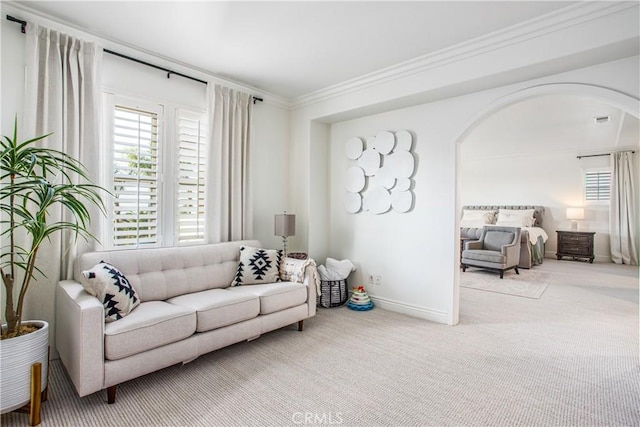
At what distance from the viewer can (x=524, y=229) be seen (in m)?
6.73

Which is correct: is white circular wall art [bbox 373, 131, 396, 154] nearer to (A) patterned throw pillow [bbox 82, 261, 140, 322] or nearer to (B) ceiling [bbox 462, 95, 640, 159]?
(B) ceiling [bbox 462, 95, 640, 159]

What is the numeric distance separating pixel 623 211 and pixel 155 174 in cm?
903

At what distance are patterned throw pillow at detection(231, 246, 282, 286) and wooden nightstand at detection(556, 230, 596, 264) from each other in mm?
7449

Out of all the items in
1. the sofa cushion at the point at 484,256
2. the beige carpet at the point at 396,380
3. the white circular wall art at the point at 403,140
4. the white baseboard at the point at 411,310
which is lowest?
the beige carpet at the point at 396,380

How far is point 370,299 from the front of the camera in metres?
4.14

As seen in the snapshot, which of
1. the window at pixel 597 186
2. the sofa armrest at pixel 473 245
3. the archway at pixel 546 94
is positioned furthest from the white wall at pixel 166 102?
the window at pixel 597 186

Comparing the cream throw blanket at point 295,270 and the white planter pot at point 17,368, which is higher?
the cream throw blanket at point 295,270

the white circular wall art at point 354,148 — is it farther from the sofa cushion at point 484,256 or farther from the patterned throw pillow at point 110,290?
the sofa cushion at point 484,256

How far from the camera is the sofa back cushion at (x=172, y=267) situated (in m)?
2.71

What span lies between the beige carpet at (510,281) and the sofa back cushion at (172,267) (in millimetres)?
3828

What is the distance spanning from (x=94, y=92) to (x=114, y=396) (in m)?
2.37

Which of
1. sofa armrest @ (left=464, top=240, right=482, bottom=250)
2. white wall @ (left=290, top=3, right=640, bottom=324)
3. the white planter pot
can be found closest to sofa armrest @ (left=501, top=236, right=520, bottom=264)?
sofa armrest @ (left=464, top=240, right=482, bottom=250)

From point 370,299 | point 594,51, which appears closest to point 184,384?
point 370,299
